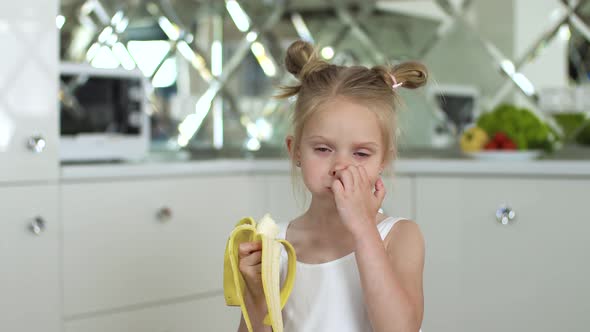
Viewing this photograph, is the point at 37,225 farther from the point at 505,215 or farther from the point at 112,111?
the point at 505,215

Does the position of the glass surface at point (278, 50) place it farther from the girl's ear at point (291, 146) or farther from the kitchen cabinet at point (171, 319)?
the girl's ear at point (291, 146)

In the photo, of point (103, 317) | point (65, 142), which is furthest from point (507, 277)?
point (65, 142)

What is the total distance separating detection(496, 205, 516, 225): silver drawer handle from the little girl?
78 centimetres

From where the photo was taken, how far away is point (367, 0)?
2842 mm

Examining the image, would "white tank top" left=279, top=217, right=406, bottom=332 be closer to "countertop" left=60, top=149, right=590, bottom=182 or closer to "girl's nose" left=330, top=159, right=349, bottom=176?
"girl's nose" left=330, top=159, right=349, bottom=176

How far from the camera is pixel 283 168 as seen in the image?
249 centimetres

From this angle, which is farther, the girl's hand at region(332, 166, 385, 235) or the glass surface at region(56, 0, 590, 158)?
the glass surface at region(56, 0, 590, 158)

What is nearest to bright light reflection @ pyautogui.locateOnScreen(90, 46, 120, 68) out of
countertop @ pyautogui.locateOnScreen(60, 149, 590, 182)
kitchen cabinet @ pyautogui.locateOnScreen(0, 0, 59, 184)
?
countertop @ pyautogui.locateOnScreen(60, 149, 590, 182)

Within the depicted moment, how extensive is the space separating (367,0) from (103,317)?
1389mm

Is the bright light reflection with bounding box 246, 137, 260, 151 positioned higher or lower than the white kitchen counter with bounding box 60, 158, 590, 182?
higher

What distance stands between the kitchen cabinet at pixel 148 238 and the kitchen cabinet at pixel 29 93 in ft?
0.35

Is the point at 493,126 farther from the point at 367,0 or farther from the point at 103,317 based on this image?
the point at 103,317

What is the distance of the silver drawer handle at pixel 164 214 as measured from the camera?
89.7 inches

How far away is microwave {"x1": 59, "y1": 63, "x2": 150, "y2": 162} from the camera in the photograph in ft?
7.87
